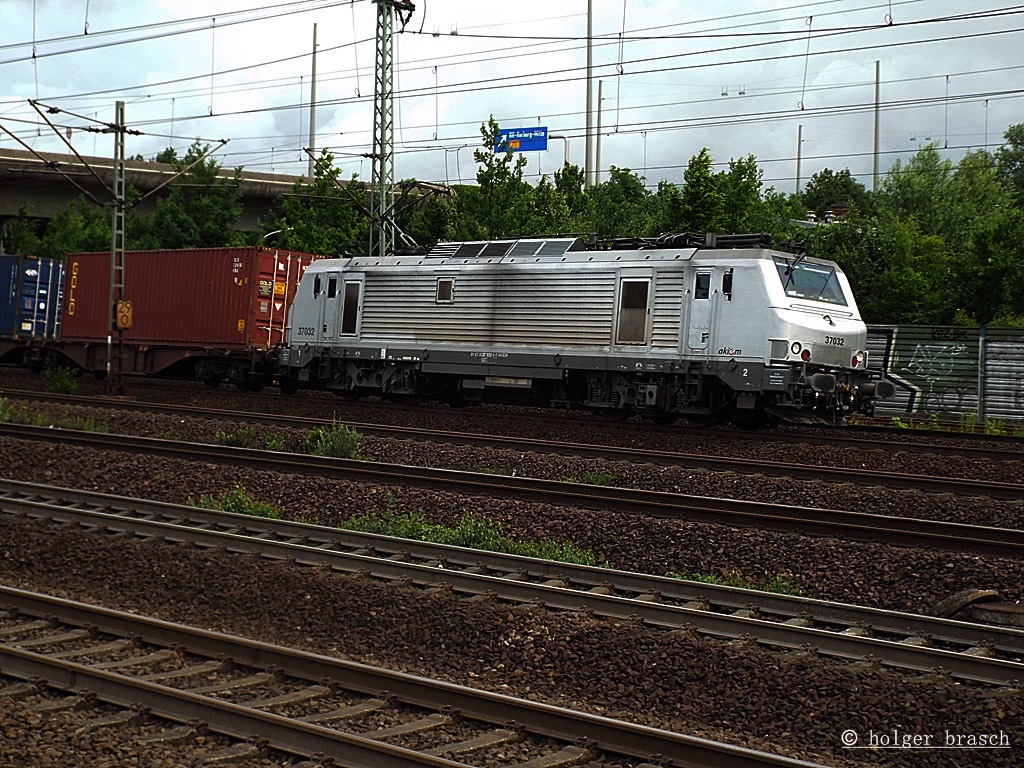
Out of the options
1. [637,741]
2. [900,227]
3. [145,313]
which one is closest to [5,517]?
[637,741]


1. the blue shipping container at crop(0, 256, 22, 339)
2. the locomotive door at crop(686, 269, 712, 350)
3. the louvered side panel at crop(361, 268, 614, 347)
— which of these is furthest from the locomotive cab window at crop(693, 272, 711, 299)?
the blue shipping container at crop(0, 256, 22, 339)

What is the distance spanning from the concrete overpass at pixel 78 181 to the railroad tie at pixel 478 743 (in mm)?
46346

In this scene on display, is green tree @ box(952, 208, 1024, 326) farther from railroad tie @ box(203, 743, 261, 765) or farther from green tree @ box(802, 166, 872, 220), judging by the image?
green tree @ box(802, 166, 872, 220)

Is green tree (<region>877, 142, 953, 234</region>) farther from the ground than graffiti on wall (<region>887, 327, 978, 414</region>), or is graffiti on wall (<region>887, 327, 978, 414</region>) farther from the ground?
green tree (<region>877, 142, 953, 234</region>)

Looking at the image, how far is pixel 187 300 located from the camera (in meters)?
27.9

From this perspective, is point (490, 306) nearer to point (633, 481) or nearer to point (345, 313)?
point (345, 313)

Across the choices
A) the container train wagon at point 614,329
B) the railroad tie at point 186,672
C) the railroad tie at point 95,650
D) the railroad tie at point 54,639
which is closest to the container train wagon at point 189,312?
the container train wagon at point 614,329

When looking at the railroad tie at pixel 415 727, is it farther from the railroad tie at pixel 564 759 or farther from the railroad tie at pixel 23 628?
the railroad tie at pixel 23 628

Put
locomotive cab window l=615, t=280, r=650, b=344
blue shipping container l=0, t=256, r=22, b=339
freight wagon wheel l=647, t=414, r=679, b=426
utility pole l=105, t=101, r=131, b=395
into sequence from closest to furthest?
locomotive cab window l=615, t=280, r=650, b=344, freight wagon wheel l=647, t=414, r=679, b=426, utility pole l=105, t=101, r=131, b=395, blue shipping container l=0, t=256, r=22, b=339

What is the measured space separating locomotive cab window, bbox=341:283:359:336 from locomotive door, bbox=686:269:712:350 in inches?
331

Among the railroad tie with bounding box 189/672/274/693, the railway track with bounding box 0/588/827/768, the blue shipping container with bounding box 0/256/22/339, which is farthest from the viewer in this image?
the blue shipping container with bounding box 0/256/22/339

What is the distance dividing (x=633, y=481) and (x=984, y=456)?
6.37 metres

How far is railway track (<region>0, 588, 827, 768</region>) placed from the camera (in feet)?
17.1

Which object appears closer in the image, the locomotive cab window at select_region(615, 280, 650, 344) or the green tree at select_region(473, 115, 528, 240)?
the locomotive cab window at select_region(615, 280, 650, 344)
